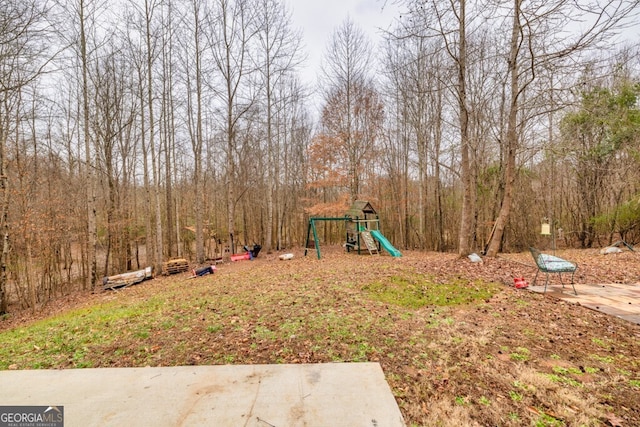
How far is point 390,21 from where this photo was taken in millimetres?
6590

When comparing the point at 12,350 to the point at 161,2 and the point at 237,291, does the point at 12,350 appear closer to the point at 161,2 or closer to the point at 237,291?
the point at 237,291

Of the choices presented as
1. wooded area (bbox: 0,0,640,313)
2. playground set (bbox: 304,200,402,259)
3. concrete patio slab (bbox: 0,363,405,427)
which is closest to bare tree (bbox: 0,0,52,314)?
wooded area (bbox: 0,0,640,313)

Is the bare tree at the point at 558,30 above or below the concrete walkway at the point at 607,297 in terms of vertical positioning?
above

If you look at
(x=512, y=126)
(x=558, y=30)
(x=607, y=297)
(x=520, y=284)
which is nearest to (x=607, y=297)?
(x=607, y=297)

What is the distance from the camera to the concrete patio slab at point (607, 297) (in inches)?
142

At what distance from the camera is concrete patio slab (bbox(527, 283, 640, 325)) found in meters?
3.60

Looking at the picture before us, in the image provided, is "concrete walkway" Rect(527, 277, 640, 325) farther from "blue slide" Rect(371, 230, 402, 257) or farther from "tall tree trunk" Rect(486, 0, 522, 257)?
"blue slide" Rect(371, 230, 402, 257)

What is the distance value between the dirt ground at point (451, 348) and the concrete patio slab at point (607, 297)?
230 millimetres

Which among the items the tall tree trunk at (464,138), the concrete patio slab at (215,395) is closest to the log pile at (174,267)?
the concrete patio slab at (215,395)

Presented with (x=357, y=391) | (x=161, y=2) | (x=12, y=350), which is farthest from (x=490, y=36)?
(x=12, y=350)

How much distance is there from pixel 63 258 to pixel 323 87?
13.8 meters

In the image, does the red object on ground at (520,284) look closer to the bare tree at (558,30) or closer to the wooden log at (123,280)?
the bare tree at (558,30)

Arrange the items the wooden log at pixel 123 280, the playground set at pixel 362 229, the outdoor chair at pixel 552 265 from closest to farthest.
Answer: the outdoor chair at pixel 552 265
the wooden log at pixel 123 280
the playground set at pixel 362 229

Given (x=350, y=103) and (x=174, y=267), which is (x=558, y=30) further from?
(x=174, y=267)
